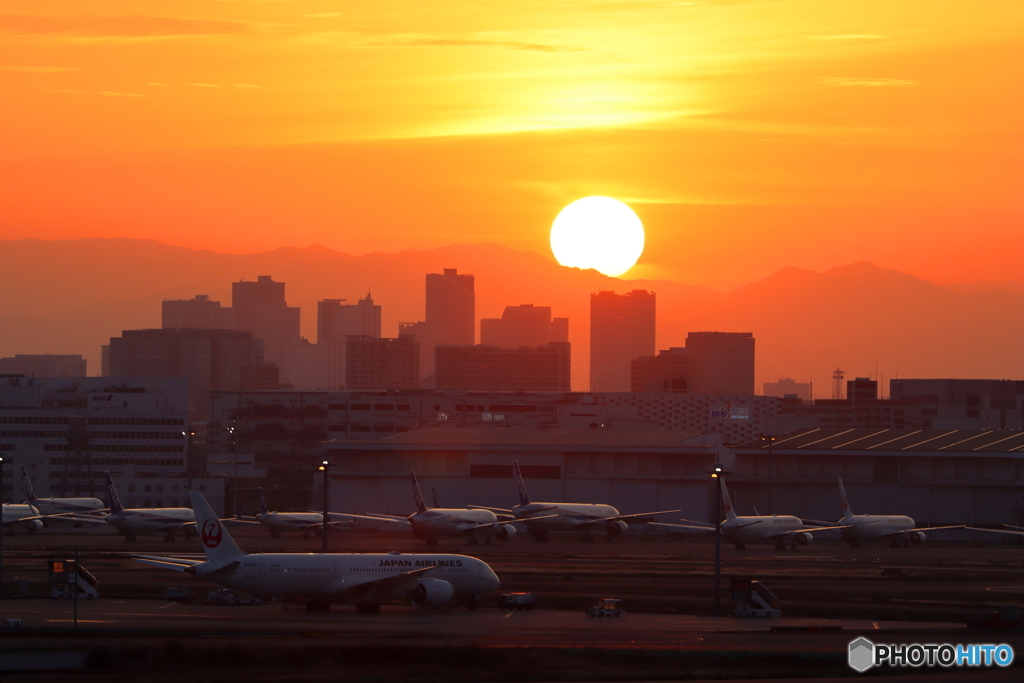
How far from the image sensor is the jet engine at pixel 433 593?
72625 mm

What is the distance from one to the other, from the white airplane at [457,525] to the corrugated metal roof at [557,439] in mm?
27769

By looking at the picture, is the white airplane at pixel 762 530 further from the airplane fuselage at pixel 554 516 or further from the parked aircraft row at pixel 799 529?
the airplane fuselage at pixel 554 516

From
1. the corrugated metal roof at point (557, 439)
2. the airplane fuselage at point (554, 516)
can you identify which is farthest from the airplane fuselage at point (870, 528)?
the corrugated metal roof at point (557, 439)

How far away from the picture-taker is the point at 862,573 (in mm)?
98312

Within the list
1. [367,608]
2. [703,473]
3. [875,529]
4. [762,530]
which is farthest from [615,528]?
[367,608]

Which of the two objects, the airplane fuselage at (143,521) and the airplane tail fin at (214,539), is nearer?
the airplane tail fin at (214,539)

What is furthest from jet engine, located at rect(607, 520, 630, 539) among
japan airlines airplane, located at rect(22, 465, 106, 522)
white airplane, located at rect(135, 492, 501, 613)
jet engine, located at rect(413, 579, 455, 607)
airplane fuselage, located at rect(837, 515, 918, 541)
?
jet engine, located at rect(413, 579, 455, 607)

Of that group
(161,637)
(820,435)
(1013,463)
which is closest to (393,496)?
(820,435)

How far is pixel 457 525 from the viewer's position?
126812 millimetres

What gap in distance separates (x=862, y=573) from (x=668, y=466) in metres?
58.3

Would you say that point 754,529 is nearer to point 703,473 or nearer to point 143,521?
point 703,473

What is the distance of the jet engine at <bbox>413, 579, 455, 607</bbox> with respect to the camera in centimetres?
7262

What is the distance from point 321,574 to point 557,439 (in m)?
97.7

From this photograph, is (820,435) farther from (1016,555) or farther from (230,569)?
(230,569)
